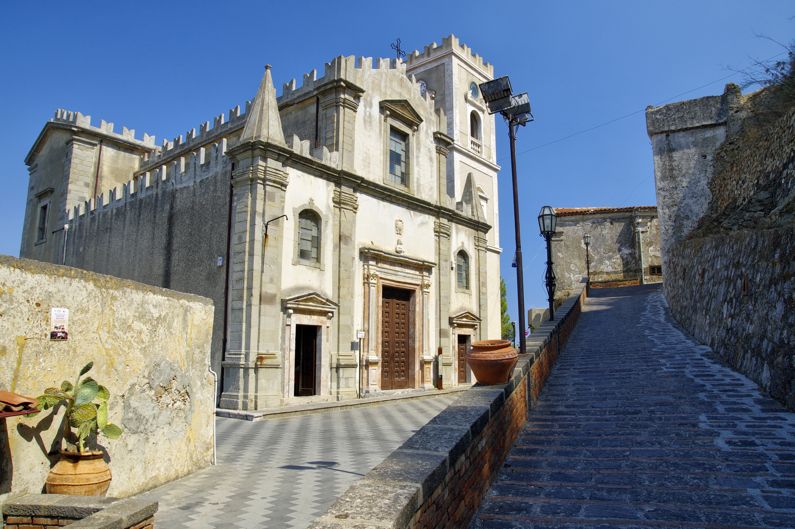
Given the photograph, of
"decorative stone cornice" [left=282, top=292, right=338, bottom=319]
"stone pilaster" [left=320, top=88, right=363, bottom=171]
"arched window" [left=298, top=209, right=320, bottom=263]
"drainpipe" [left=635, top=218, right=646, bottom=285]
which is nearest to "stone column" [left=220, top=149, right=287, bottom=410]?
"decorative stone cornice" [left=282, top=292, right=338, bottom=319]

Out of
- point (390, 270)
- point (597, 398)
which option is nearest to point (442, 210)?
point (390, 270)

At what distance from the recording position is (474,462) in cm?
498

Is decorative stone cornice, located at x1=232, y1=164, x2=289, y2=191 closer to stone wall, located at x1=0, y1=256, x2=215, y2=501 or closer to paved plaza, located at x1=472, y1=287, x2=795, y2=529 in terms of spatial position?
stone wall, located at x1=0, y1=256, x2=215, y2=501

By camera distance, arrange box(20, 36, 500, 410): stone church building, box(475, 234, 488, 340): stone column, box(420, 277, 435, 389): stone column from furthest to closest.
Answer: box(475, 234, 488, 340): stone column < box(420, 277, 435, 389): stone column < box(20, 36, 500, 410): stone church building

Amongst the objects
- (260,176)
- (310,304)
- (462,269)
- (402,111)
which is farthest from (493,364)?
(462,269)

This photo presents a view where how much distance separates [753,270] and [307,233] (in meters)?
11.3

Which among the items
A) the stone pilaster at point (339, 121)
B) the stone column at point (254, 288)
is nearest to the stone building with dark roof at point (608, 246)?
the stone pilaster at point (339, 121)

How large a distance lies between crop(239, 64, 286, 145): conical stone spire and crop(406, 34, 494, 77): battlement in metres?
19.6

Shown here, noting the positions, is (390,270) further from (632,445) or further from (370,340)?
(632,445)

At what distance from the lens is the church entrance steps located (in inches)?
520

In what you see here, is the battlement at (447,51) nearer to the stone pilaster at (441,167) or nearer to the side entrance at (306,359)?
the stone pilaster at (441,167)

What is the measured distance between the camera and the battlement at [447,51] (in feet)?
108

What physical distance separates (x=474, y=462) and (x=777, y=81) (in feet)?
51.7

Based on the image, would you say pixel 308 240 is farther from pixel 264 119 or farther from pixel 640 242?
pixel 640 242
